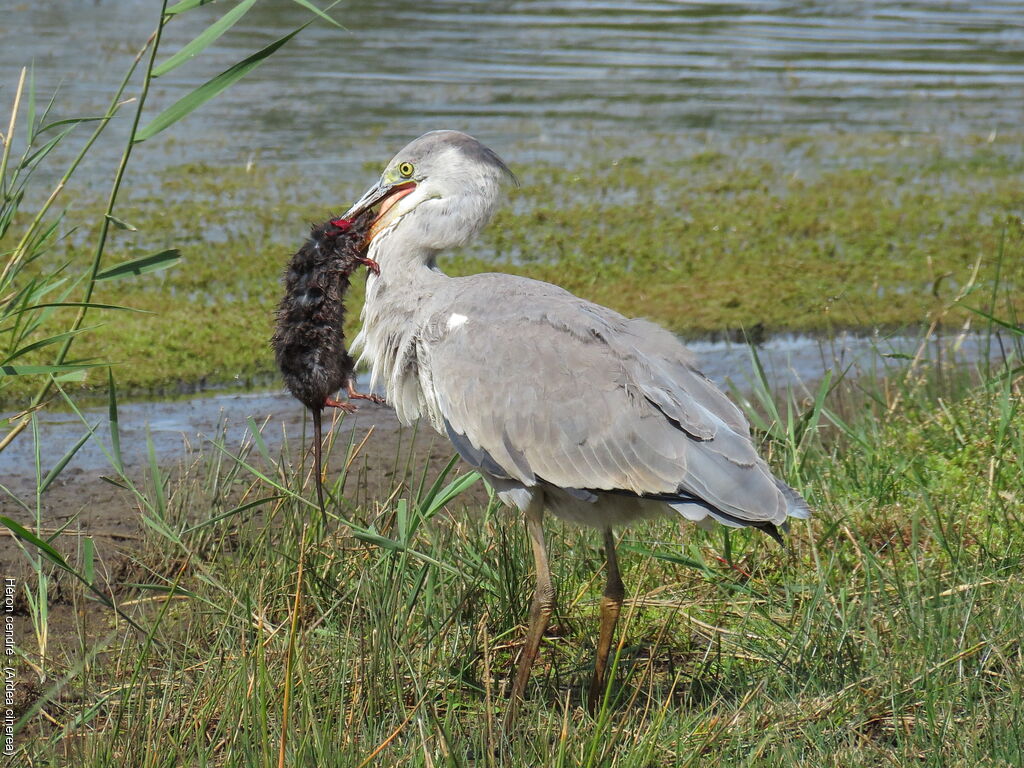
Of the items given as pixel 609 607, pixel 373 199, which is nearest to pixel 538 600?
pixel 609 607

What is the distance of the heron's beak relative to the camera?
4.21 meters

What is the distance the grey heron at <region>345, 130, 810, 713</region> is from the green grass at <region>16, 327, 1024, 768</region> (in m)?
0.23

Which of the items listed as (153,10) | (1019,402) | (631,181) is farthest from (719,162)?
(153,10)

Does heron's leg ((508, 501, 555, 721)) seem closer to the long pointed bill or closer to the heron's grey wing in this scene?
the heron's grey wing

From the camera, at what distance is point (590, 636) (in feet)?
13.0

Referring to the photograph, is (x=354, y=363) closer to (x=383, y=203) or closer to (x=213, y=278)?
(x=383, y=203)

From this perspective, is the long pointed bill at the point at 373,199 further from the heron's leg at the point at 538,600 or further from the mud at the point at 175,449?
the heron's leg at the point at 538,600

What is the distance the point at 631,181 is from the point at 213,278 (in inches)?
144

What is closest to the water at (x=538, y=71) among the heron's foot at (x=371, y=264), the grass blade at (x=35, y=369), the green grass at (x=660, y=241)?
the green grass at (x=660, y=241)

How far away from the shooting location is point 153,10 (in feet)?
57.7

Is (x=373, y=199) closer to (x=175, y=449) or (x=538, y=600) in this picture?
(x=538, y=600)

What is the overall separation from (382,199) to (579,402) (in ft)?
3.72

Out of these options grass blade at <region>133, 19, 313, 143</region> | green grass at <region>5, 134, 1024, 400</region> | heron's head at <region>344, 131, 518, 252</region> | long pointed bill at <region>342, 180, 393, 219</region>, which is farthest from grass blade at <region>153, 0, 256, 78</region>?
green grass at <region>5, 134, 1024, 400</region>

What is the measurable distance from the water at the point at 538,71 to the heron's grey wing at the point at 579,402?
22.4 feet
